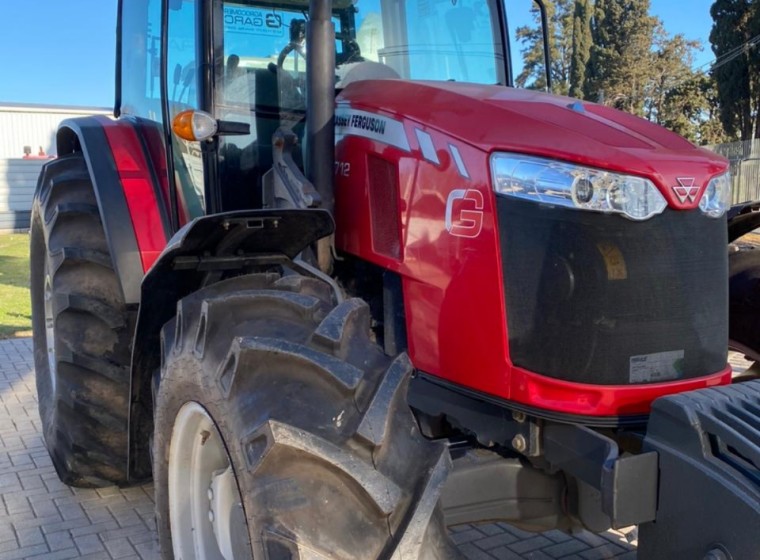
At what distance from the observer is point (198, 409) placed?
7.30ft

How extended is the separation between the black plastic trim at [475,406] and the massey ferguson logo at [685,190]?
1.88 feet

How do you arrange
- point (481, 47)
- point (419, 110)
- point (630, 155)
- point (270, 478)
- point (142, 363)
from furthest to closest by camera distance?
point (481, 47)
point (142, 363)
point (419, 110)
point (630, 155)
point (270, 478)

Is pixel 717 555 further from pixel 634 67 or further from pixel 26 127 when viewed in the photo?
pixel 634 67

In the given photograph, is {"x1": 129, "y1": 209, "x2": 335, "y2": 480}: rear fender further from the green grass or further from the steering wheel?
the green grass

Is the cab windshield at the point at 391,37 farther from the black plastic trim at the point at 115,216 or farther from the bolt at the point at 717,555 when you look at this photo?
the bolt at the point at 717,555

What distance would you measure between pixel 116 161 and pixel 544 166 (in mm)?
2137

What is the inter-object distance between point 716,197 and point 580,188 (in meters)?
0.42

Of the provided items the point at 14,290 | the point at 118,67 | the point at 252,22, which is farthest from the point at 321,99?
the point at 14,290

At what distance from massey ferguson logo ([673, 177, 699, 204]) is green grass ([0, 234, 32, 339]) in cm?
711

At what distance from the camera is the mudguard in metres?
1.72

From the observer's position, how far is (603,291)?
208 cm

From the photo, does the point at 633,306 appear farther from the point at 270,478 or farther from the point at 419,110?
the point at 270,478

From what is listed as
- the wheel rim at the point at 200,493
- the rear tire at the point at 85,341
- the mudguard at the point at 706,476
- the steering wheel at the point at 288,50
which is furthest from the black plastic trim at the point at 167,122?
the mudguard at the point at 706,476

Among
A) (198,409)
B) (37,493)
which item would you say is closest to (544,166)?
(198,409)
